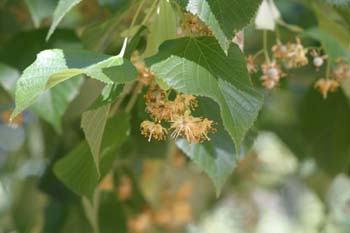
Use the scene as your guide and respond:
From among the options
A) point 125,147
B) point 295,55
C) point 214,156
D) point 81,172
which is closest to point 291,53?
point 295,55

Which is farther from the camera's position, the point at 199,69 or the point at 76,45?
the point at 76,45

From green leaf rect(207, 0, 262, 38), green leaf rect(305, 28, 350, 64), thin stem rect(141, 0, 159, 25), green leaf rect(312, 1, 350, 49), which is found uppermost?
green leaf rect(207, 0, 262, 38)

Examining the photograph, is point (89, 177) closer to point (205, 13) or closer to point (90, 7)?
point (205, 13)

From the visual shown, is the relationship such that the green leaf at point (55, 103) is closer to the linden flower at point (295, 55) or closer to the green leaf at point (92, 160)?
the green leaf at point (92, 160)

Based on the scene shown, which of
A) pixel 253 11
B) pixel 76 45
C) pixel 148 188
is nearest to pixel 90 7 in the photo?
pixel 76 45

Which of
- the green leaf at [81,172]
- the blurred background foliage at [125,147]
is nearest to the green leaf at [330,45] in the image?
the blurred background foliage at [125,147]

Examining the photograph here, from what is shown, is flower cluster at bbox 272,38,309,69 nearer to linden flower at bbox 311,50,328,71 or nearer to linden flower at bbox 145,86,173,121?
linden flower at bbox 311,50,328,71

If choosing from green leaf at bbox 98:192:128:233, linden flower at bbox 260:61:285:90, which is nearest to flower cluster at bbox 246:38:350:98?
linden flower at bbox 260:61:285:90
